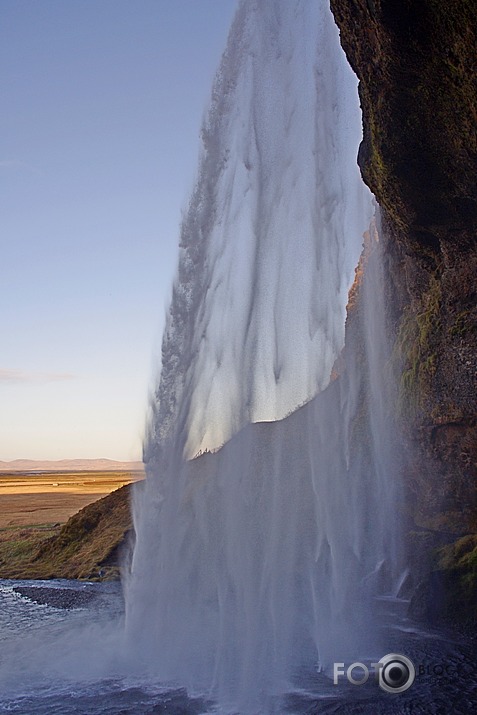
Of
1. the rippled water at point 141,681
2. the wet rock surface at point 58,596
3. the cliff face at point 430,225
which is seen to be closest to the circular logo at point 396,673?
the rippled water at point 141,681

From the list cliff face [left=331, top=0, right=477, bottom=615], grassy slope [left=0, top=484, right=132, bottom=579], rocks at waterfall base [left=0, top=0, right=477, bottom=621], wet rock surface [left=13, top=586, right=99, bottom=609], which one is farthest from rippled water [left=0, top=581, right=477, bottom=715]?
grassy slope [left=0, top=484, right=132, bottom=579]

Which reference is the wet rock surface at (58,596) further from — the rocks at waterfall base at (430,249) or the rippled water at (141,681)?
the rocks at waterfall base at (430,249)

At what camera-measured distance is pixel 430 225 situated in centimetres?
1816

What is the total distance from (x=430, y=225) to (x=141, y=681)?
14957 mm

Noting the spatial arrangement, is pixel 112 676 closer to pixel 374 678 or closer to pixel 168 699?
pixel 168 699

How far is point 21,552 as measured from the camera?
33.8 meters

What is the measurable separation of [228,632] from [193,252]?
11.5m

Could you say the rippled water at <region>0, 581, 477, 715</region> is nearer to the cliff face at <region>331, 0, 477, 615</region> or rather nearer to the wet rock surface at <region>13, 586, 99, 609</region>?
the cliff face at <region>331, 0, 477, 615</region>

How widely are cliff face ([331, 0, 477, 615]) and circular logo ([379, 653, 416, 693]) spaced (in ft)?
13.0

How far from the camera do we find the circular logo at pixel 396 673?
37.5 ft

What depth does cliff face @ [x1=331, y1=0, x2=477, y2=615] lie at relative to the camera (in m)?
13.6

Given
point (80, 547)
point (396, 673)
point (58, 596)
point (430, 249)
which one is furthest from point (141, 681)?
point (80, 547)

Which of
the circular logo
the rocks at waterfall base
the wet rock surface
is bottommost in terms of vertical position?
the wet rock surface

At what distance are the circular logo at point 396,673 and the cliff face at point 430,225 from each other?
397 cm
